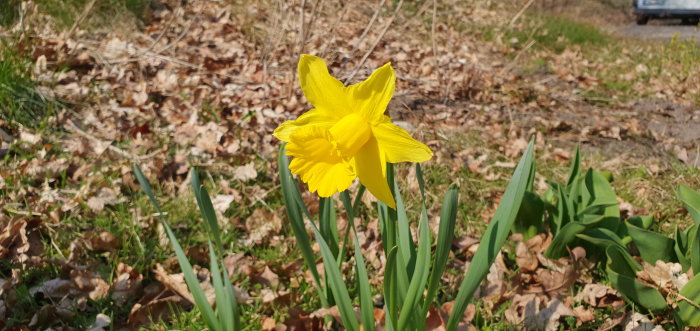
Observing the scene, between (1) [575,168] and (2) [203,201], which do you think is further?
(1) [575,168]

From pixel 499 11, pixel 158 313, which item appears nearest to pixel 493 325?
pixel 158 313

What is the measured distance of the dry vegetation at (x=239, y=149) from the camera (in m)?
1.88

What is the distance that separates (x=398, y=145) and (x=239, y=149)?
2.10 metres

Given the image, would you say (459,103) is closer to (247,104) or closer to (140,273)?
(247,104)

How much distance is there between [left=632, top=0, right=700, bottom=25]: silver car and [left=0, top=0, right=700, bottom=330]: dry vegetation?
774 centimetres

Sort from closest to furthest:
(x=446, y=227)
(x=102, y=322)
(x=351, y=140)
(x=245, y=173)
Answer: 1. (x=351, y=140)
2. (x=446, y=227)
3. (x=102, y=322)
4. (x=245, y=173)

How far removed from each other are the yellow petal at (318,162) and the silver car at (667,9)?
1371 cm

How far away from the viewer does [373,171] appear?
1.07 metres

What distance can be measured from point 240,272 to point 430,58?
12.4ft

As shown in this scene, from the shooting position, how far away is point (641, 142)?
11.7 feet

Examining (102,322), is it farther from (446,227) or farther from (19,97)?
(19,97)

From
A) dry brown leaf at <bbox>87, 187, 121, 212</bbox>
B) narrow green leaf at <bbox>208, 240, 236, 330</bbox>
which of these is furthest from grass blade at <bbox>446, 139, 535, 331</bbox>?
dry brown leaf at <bbox>87, 187, 121, 212</bbox>

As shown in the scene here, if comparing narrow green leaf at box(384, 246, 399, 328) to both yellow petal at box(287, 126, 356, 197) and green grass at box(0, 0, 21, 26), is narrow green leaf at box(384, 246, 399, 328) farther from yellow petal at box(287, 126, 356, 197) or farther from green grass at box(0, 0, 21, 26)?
green grass at box(0, 0, 21, 26)

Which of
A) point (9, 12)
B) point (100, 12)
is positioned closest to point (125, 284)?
point (9, 12)
